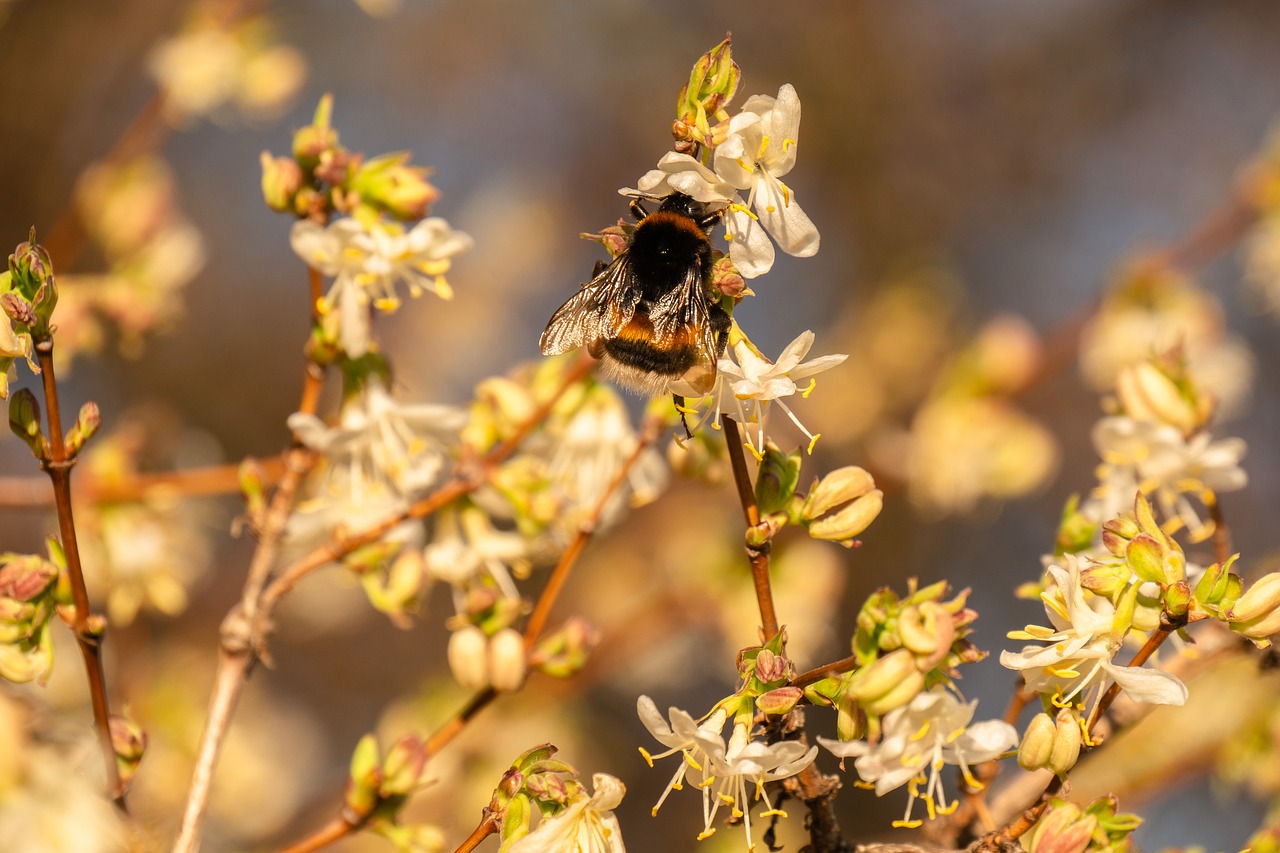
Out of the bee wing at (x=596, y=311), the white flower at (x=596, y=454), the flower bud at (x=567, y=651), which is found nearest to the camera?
the bee wing at (x=596, y=311)

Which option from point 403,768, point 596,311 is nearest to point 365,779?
point 403,768

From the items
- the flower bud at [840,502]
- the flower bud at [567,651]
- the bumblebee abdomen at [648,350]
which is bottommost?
the flower bud at [567,651]

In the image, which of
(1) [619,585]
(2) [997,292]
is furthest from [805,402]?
(2) [997,292]

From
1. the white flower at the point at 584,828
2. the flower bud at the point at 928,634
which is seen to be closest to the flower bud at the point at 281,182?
the white flower at the point at 584,828

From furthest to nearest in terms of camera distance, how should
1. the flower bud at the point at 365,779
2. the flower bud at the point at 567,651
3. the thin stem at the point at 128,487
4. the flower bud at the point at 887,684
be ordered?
the thin stem at the point at 128,487, the flower bud at the point at 567,651, the flower bud at the point at 365,779, the flower bud at the point at 887,684

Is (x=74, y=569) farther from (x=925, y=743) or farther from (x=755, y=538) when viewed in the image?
(x=925, y=743)

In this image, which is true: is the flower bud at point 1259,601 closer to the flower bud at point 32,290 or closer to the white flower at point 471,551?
the white flower at point 471,551
